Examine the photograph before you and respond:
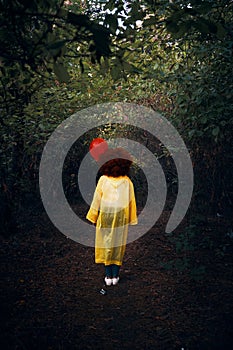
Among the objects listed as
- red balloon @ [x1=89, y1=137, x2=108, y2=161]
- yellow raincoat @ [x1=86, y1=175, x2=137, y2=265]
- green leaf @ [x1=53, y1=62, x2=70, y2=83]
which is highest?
green leaf @ [x1=53, y1=62, x2=70, y2=83]

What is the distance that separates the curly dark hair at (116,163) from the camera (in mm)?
4957

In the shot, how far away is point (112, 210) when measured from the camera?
16.4ft

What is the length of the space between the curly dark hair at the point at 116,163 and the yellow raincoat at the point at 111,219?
80mm

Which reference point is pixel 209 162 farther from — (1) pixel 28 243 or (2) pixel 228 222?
(1) pixel 28 243

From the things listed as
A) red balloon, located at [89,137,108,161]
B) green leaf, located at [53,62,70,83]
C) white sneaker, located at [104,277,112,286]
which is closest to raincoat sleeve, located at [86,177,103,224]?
red balloon, located at [89,137,108,161]

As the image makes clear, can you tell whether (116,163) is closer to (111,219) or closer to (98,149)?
(98,149)

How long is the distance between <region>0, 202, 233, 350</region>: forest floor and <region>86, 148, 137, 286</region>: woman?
0.41 m

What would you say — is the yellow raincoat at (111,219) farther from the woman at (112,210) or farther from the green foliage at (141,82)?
the green foliage at (141,82)

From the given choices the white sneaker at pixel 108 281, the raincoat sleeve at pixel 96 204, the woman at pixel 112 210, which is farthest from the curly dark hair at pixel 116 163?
the white sneaker at pixel 108 281

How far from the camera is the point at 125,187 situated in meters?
5.07

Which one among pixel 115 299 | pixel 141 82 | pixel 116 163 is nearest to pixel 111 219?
pixel 116 163

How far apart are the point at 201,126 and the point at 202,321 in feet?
8.45

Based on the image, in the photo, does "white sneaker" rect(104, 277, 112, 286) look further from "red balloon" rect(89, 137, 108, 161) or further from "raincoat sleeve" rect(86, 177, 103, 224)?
"red balloon" rect(89, 137, 108, 161)

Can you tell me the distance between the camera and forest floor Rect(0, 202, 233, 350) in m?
3.66
